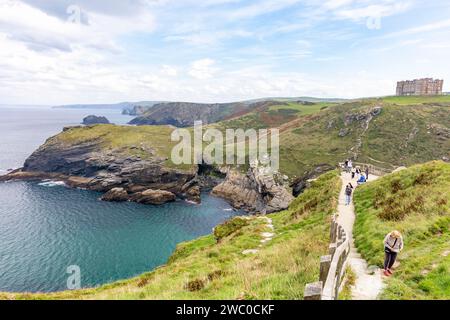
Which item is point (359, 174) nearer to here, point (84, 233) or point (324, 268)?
point (324, 268)

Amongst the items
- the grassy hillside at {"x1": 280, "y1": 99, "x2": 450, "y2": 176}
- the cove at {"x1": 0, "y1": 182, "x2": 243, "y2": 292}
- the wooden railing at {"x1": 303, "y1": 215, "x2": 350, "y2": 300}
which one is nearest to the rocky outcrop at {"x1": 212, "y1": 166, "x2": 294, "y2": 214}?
the cove at {"x1": 0, "y1": 182, "x2": 243, "y2": 292}

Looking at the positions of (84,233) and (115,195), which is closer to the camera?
(84,233)

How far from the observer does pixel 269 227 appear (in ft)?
93.6

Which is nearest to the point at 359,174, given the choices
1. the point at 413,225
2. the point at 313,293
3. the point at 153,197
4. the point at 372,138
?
the point at 413,225

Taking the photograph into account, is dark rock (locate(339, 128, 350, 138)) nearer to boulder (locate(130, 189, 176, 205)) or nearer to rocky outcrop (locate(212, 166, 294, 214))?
rocky outcrop (locate(212, 166, 294, 214))

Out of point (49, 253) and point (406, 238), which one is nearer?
point (406, 238)

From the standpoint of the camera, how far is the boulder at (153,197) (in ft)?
321

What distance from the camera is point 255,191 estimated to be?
101812 millimetres

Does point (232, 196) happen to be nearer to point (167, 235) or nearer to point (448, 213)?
point (167, 235)

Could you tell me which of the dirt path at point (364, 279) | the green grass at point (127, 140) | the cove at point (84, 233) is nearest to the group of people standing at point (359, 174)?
the dirt path at point (364, 279)

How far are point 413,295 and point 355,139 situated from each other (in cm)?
12017

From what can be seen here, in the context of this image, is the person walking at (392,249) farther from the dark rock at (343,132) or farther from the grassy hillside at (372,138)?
the dark rock at (343,132)

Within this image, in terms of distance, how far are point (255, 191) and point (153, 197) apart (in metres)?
34.7
